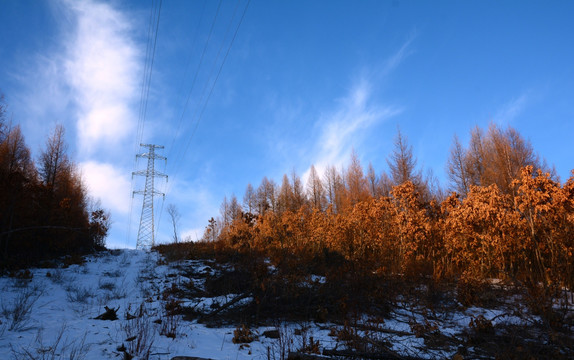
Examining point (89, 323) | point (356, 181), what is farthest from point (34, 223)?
point (356, 181)

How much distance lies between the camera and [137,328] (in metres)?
4.64

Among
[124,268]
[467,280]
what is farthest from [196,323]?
[124,268]

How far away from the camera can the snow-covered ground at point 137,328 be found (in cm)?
404

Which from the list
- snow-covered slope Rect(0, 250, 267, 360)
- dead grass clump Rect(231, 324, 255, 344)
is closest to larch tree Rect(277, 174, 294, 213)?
snow-covered slope Rect(0, 250, 267, 360)

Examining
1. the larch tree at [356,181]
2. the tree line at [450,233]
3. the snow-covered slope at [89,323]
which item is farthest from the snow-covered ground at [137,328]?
the larch tree at [356,181]

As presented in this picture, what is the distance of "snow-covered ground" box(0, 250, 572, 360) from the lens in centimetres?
404

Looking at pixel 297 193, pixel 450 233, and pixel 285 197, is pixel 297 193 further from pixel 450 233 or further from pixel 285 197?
pixel 450 233

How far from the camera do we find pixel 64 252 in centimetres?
1325

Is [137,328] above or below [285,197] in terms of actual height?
below

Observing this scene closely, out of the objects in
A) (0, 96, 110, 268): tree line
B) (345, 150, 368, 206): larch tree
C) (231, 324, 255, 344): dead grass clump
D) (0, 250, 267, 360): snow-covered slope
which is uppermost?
(345, 150, 368, 206): larch tree

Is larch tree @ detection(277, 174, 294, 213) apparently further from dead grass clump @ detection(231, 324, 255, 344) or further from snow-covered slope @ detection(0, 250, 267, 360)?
dead grass clump @ detection(231, 324, 255, 344)

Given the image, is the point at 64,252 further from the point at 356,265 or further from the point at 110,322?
the point at 356,265

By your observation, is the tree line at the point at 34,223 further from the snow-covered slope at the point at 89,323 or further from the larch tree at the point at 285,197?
the larch tree at the point at 285,197

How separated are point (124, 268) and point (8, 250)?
381 cm
